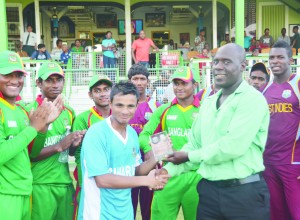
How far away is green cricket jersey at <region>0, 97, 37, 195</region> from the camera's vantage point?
3.23 meters

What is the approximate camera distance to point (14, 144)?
3232mm

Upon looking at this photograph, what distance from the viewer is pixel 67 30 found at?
21578 millimetres

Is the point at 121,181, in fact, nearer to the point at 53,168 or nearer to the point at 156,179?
the point at 156,179

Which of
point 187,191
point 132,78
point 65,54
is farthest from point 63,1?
point 187,191

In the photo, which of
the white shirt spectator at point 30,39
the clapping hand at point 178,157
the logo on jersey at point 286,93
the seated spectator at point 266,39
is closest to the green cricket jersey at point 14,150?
the clapping hand at point 178,157

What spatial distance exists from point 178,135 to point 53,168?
4.48 feet

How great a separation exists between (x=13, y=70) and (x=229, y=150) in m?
1.88

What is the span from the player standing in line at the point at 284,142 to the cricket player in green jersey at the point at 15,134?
221 cm

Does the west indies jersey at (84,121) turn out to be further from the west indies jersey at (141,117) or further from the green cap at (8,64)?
the green cap at (8,64)

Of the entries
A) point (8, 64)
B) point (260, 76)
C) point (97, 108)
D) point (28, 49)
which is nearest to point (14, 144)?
point (8, 64)

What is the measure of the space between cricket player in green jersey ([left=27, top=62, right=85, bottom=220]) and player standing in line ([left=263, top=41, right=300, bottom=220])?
1.98 metres

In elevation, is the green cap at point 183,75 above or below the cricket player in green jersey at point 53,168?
above

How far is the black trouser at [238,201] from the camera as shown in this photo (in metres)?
3.18

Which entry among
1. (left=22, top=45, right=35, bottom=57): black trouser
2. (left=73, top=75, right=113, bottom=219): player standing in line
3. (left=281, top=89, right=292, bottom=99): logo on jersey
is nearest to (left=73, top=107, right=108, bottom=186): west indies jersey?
(left=73, top=75, right=113, bottom=219): player standing in line
